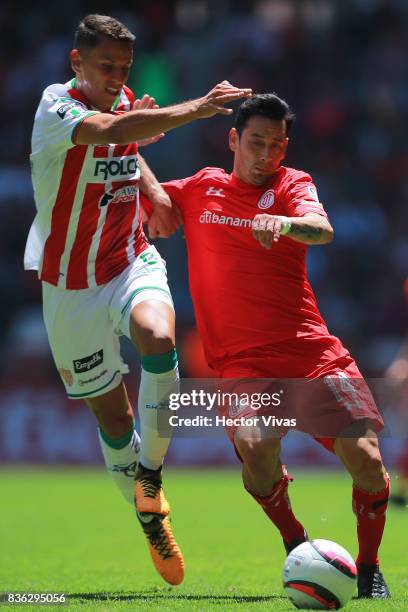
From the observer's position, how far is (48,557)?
330 inches

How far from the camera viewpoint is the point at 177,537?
984 cm

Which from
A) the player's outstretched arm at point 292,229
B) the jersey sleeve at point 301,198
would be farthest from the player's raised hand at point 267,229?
the jersey sleeve at point 301,198

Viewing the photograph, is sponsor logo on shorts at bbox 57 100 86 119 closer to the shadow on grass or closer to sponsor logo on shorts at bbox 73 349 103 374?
sponsor logo on shorts at bbox 73 349 103 374

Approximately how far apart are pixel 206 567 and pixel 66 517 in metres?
3.92

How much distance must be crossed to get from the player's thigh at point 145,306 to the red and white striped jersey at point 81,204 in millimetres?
103

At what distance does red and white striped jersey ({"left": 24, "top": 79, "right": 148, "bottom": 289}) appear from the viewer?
6758mm

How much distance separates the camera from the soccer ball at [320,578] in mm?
5535

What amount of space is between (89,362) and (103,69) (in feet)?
5.71

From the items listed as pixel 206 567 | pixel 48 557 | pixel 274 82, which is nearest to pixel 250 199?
pixel 206 567

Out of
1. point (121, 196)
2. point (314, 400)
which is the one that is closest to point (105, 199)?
point (121, 196)

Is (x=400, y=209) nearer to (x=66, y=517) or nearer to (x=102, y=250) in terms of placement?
(x=66, y=517)

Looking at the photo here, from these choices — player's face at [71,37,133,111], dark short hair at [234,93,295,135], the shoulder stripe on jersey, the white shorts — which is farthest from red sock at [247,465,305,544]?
player's face at [71,37,133,111]

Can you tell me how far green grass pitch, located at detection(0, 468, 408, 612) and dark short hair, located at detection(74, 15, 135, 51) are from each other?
9.78 ft

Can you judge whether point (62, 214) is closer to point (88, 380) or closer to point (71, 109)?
point (71, 109)
